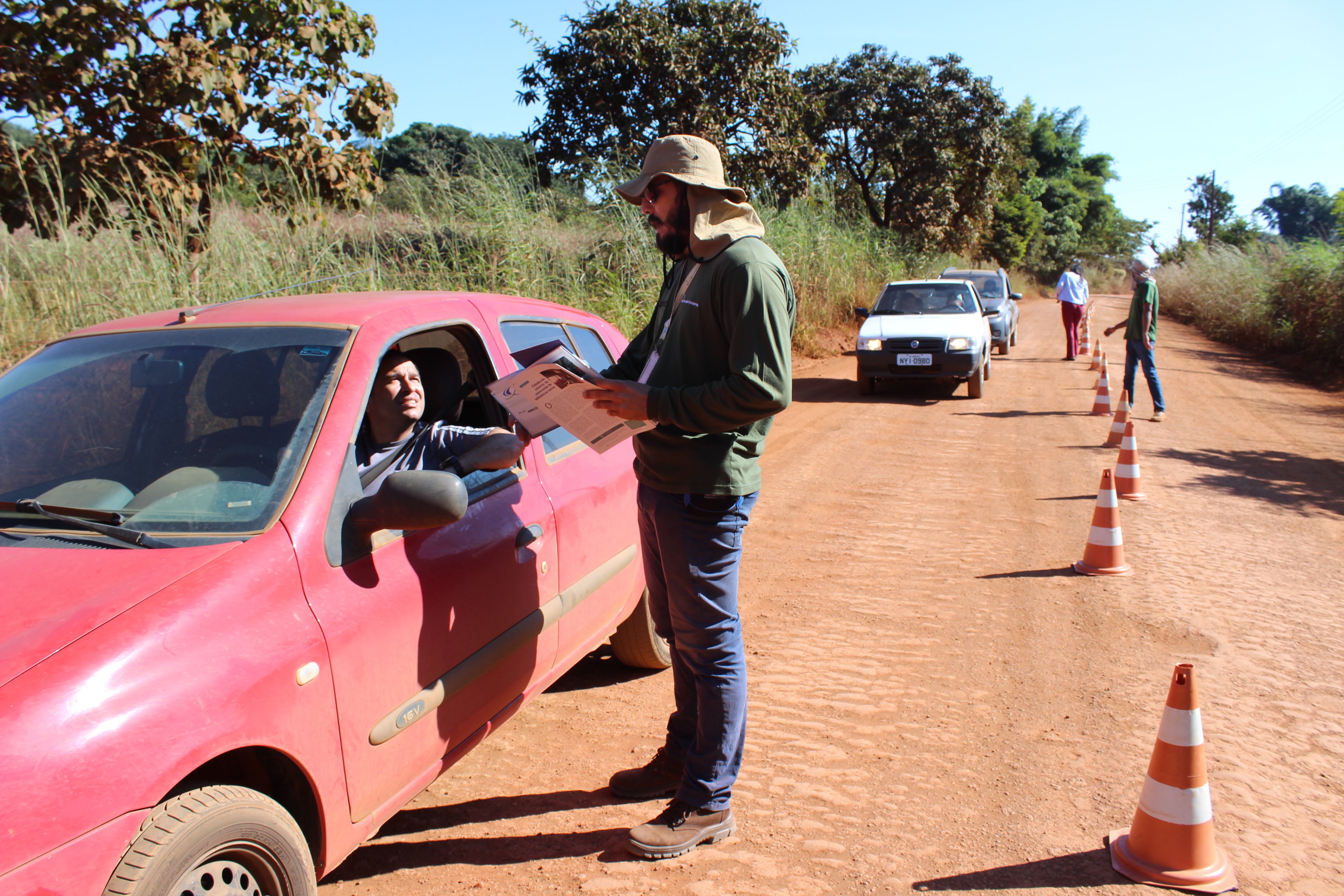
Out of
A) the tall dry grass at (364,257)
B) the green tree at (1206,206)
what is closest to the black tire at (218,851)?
the tall dry grass at (364,257)

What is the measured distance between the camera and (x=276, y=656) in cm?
198

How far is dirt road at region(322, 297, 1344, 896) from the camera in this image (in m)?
2.76

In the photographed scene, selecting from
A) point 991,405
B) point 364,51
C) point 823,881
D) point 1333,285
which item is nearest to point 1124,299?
point 1333,285

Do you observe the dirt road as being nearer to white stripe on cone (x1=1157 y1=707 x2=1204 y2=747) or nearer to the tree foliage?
white stripe on cone (x1=1157 y1=707 x2=1204 y2=747)

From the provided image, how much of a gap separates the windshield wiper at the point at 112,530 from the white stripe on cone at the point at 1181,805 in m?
2.93

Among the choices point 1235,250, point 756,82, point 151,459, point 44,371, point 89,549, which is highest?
point 756,82

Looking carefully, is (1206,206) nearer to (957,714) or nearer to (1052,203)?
(1052,203)

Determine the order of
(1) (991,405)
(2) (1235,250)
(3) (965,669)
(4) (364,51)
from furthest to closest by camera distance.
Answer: (2) (1235,250)
(1) (991,405)
(4) (364,51)
(3) (965,669)

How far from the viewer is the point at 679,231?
2701 millimetres

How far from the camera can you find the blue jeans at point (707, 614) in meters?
2.66

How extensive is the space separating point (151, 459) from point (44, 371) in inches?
28.3

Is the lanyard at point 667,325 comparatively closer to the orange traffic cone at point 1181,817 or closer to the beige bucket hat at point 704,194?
the beige bucket hat at point 704,194

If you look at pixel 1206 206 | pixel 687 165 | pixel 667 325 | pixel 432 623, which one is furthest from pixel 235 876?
pixel 1206 206

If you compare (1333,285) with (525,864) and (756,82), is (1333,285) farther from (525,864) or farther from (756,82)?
(525,864)
